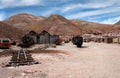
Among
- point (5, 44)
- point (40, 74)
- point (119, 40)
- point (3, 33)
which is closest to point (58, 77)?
point (40, 74)

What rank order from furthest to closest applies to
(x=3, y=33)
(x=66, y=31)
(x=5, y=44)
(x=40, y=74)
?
(x=66, y=31) → (x=3, y=33) → (x=5, y=44) → (x=40, y=74)

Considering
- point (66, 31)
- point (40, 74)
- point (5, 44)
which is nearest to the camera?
point (40, 74)

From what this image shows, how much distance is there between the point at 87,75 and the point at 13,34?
87218 mm

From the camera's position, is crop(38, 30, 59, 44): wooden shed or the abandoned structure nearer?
the abandoned structure

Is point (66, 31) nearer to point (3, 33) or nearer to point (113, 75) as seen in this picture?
point (3, 33)

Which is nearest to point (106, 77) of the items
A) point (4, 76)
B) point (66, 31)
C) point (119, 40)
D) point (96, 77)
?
point (96, 77)

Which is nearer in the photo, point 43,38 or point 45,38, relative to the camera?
point 45,38

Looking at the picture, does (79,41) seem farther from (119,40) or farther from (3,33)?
(3,33)

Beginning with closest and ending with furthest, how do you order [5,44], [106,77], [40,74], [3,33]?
[106,77] < [40,74] < [5,44] < [3,33]

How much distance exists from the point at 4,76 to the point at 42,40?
5765 cm

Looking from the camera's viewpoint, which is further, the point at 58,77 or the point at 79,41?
the point at 79,41

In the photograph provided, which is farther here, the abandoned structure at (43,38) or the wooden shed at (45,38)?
the wooden shed at (45,38)

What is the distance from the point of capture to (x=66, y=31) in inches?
7672

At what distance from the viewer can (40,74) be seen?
19.9 m
